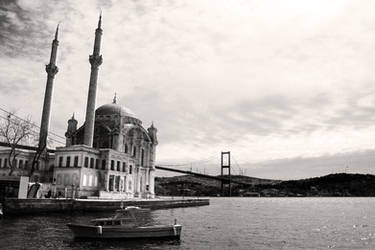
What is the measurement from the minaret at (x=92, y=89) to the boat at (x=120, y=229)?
101ft

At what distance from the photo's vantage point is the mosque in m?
50.8

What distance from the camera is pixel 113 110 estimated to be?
218 feet

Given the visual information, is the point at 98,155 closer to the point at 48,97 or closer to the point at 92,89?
the point at 92,89

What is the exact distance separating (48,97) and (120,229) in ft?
133

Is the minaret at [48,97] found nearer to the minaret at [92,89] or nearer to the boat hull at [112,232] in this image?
the minaret at [92,89]

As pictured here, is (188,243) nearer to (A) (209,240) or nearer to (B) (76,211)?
(A) (209,240)

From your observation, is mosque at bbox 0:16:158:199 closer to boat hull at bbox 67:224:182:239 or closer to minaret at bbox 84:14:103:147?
minaret at bbox 84:14:103:147

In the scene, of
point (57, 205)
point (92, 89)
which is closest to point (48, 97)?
point (92, 89)

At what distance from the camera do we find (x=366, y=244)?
27234 millimetres

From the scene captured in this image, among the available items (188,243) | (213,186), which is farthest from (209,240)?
(213,186)

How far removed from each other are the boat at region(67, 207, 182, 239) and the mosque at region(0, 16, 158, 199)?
24.7 m

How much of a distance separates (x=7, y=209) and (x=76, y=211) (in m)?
7.83

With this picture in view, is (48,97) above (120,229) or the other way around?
above

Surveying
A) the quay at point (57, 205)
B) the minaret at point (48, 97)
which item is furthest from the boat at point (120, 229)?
the minaret at point (48, 97)
